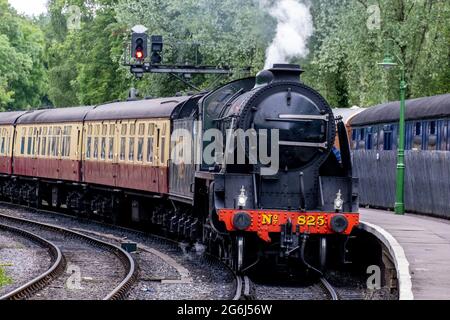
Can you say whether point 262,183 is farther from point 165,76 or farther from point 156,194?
point 165,76

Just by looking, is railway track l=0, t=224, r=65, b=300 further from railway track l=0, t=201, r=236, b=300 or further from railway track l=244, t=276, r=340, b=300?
railway track l=244, t=276, r=340, b=300

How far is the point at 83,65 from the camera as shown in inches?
2569

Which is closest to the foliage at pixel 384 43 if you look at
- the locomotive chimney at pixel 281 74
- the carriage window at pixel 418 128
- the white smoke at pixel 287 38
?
the carriage window at pixel 418 128

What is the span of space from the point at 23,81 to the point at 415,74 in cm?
5550

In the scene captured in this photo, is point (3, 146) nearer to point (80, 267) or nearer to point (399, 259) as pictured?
point (80, 267)

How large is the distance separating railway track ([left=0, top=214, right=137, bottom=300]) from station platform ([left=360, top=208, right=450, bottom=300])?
154 inches

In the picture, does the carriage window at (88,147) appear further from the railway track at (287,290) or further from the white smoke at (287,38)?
the railway track at (287,290)

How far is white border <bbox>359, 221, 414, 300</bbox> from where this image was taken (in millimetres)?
12203

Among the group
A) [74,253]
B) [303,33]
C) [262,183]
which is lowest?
[74,253]

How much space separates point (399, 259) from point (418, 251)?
1.93 metres

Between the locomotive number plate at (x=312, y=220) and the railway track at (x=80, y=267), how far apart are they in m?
2.76

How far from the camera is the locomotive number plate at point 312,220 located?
1658 cm
